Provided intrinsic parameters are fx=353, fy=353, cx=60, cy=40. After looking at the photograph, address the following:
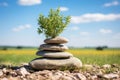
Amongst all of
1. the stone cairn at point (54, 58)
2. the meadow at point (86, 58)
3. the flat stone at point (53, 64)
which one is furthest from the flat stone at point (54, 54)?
the meadow at point (86, 58)

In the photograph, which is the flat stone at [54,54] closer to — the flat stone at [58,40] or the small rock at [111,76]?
the flat stone at [58,40]

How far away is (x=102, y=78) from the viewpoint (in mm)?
13852

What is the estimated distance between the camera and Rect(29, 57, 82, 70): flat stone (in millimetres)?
15219

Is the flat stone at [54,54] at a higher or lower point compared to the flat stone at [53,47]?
lower

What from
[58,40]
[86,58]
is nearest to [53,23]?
[58,40]

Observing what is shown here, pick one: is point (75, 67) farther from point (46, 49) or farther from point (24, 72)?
point (24, 72)

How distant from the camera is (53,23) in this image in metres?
15.8

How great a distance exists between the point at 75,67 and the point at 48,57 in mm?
1267

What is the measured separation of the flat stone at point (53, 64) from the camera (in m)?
15.2

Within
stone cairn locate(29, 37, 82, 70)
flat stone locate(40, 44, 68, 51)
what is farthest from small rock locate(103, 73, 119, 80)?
flat stone locate(40, 44, 68, 51)

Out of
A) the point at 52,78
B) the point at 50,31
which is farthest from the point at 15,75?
the point at 50,31

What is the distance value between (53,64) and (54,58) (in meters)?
0.47

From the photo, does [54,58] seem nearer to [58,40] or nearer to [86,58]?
[58,40]

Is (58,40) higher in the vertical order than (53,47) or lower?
higher
